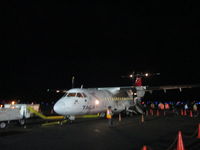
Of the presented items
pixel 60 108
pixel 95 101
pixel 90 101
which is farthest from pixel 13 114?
pixel 95 101

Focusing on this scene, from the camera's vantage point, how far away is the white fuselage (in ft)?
67.1

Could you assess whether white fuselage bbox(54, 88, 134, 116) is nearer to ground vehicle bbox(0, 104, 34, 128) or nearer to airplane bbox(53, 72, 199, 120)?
airplane bbox(53, 72, 199, 120)

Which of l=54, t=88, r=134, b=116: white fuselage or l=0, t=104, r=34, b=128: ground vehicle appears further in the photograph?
l=54, t=88, r=134, b=116: white fuselage

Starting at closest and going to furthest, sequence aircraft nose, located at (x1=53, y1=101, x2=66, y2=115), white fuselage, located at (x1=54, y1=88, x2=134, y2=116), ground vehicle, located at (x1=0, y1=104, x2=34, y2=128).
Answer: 1. ground vehicle, located at (x1=0, y1=104, x2=34, y2=128)
2. aircraft nose, located at (x1=53, y1=101, x2=66, y2=115)
3. white fuselage, located at (x1=54, y1=88, x2=134, y2=116)

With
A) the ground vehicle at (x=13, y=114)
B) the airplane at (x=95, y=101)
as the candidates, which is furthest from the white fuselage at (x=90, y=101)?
the ground vehicle at (x=13, y=114)

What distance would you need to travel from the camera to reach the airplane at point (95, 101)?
812 inches

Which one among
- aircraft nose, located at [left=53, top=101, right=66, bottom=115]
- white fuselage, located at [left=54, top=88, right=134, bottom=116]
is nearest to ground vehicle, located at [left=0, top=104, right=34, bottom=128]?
aircraft nose, located at [left=53, top=101, right=66, bottom=115]

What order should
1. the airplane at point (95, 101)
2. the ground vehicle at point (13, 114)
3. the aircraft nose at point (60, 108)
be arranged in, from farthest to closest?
the airplane at point (95, 101)
the aircraft nose at point (60, 108)
the ground vehicle at point (13, 114)

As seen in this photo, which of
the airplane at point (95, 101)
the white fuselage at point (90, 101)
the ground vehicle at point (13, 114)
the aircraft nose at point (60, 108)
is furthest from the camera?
the airplane at point (95, 101)

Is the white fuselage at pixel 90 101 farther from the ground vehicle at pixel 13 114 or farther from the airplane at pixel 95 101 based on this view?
the ground vehicle at pixel 13 114

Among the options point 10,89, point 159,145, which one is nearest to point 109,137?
point 159,145

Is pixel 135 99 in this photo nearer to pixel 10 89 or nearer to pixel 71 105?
pixel 71 105

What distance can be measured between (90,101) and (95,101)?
0.93 m

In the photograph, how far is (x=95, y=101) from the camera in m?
23.8
